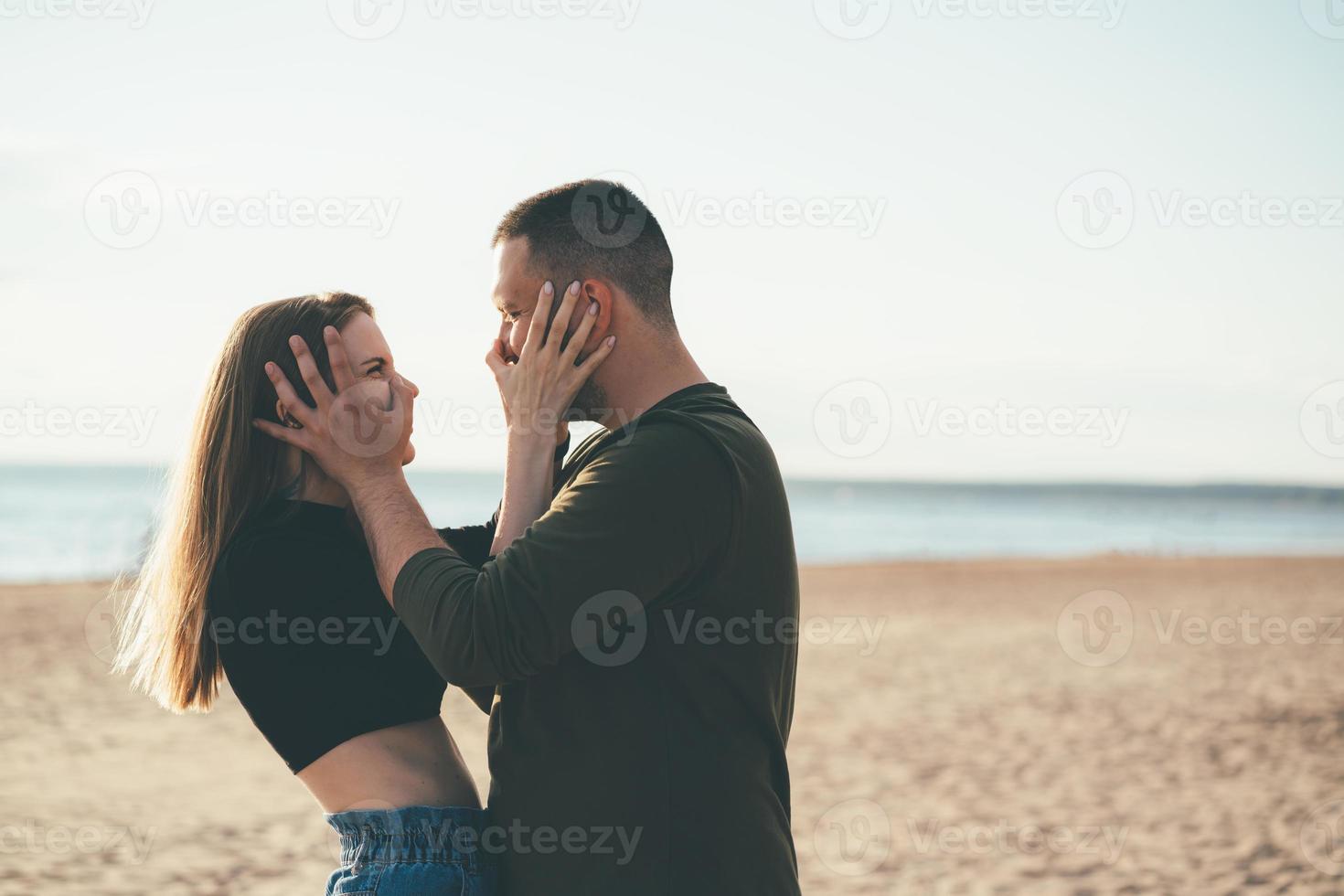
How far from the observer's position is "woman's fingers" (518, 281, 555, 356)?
2.46 meters

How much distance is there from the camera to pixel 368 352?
2.63 m

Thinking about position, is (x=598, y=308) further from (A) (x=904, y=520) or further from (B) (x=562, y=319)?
(A) (x=904, y=520)

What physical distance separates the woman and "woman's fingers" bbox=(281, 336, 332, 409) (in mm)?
106

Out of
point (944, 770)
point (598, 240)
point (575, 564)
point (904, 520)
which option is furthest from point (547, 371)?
point (904, 520)

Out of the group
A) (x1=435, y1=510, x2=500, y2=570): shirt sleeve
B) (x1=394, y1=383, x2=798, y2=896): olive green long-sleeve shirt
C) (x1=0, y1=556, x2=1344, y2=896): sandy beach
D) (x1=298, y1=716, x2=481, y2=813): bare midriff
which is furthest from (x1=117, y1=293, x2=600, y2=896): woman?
(x1=0, y1=556, x2=1344, y2=896): sandy beach

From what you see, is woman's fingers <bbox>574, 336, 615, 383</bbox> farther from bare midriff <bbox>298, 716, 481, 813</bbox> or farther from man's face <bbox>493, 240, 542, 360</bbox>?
bare midriff <bbox>298, 716, 481, 813</bbox>

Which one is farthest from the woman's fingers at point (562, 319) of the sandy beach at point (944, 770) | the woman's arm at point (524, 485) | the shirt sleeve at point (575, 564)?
the sandy beach at point (944, 770)

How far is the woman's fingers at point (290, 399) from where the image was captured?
245 cm

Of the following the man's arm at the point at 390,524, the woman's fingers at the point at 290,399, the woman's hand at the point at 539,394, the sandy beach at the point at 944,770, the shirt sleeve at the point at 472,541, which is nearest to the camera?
the man's arm at the point at 390,524

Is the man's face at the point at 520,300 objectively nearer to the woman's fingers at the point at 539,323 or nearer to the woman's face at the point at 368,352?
the woman's fingers at the point at 539,323

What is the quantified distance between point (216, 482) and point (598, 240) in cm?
110

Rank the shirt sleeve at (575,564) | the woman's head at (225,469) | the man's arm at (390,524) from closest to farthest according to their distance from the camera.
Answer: the shirt sleeve at (575,564), the man's arm at (390,524), the woman's head at (225,469)

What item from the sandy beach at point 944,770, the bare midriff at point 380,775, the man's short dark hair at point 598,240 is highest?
the man's short dark hair at point 598,240

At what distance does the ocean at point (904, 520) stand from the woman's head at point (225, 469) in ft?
1.34
